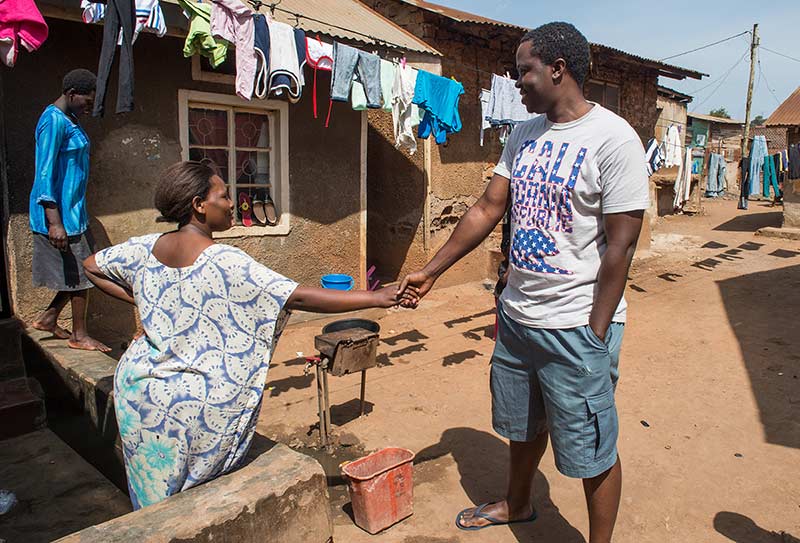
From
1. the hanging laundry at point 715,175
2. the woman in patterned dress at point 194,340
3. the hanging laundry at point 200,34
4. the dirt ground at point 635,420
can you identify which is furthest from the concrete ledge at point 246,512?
the hanging laundry at point 715,175

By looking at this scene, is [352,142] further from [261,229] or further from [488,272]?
[488,272]

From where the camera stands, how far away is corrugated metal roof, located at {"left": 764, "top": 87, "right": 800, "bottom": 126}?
13516 mm

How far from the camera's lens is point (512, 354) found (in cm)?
254

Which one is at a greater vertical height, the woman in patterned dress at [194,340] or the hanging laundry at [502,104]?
the hanging laundry at [502,104]

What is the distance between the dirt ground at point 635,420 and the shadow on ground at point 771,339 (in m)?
0.02

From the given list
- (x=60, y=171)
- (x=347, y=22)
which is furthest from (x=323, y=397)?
(x=347, y=22)

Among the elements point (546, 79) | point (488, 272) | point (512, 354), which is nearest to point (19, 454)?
point (512, 354)

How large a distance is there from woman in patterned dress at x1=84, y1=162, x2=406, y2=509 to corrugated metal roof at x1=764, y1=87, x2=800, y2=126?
14.9m

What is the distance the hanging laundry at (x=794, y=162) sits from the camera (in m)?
12.3

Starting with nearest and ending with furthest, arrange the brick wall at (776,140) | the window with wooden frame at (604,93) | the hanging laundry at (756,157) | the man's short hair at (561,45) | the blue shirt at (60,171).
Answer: the man's short hair at (561,45), the blue shirt at (60,171), the window with wooden frame at (604,93), the hanging laundry at (756,157), the brick wall at (776,140)

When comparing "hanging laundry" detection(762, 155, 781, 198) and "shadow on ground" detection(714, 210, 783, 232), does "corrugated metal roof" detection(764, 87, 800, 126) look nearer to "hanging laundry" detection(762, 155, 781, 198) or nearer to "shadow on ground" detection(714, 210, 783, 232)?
"hanging laundry" detection(762, 155, 781, 198)

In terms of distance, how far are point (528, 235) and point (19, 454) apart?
3224 mm

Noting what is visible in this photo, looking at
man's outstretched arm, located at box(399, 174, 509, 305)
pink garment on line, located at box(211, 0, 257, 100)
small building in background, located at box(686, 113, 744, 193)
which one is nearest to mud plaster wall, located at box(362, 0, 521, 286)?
pink garment on line, located at box(211, 0, 257, 100)

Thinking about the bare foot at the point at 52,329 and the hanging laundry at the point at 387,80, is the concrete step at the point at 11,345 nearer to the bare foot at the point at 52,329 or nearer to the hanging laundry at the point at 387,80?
the bare foot at the point at 52,329
